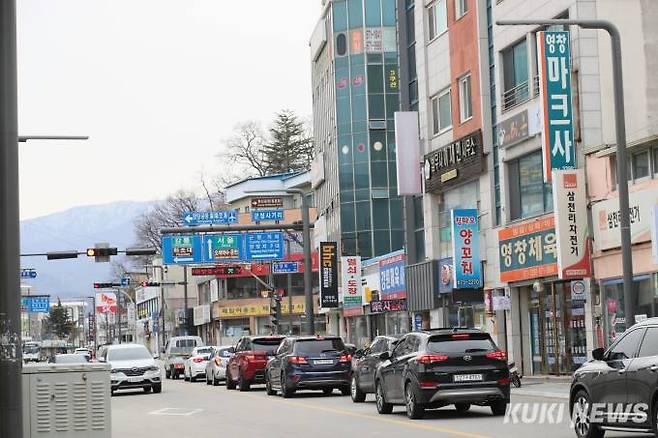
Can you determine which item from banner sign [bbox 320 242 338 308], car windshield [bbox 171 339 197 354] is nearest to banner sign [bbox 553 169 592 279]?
banner sign [bbox 320 242 338 308]

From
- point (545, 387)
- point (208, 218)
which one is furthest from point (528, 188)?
point (208, 218)

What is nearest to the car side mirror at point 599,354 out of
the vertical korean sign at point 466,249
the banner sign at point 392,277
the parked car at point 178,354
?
the vertical korean sign at point 466,249

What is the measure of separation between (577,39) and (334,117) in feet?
118

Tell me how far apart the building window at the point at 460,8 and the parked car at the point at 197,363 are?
18.5m

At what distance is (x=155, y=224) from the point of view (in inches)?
4466

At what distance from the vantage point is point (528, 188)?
37.4 meters

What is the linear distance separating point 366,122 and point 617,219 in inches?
1460

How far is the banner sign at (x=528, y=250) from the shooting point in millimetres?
34719

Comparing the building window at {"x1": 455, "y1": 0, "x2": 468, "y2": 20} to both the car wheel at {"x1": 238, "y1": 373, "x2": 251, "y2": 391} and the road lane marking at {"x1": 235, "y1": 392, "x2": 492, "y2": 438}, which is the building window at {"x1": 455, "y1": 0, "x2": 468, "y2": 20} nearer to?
the car wheel at {"x1": 238, "y1": 373, "x2": 251, "y2": 391}

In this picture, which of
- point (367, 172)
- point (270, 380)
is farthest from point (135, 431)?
point (367, 172)

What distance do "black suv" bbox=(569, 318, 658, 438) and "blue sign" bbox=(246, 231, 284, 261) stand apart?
4472 centimetres

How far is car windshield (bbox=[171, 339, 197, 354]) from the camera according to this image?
63.9m

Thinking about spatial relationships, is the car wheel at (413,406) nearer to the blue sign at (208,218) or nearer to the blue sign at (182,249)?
the blue sign at (208,218)

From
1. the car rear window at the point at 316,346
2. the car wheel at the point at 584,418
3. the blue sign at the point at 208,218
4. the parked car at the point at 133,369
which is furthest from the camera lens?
the blue sign at the point at 208,218
